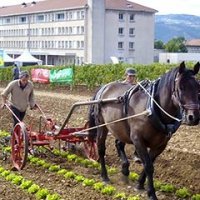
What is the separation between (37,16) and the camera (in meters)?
89.4

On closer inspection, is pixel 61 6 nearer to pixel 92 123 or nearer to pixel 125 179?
pixel 92 123

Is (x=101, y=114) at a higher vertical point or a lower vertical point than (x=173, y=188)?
higher

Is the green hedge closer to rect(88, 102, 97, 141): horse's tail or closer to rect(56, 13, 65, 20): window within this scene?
rect(88, 102, 97, 141): horse's tail

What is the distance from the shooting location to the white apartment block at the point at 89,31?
2940 inches

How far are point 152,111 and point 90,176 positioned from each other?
7.82 ft

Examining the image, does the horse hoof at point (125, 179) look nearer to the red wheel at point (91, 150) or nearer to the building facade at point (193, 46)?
the red wheel at point (91, 150)

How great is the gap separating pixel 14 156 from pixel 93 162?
1.39m

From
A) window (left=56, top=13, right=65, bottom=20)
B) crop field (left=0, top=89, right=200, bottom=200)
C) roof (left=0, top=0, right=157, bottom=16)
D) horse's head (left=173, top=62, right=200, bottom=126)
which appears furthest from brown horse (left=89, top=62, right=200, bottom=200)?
window (left=56, top=13, right=65, bottom=20)

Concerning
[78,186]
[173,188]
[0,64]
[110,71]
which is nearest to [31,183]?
[78,186]

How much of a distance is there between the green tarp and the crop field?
19576mm

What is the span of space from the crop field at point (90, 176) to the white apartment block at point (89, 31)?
58.6 metres

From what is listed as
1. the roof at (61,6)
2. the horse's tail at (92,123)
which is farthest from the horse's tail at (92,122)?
the roof at (61,6)

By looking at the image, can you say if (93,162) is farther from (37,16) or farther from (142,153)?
(37,16)

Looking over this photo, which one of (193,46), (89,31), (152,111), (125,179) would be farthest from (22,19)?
(152,111)
